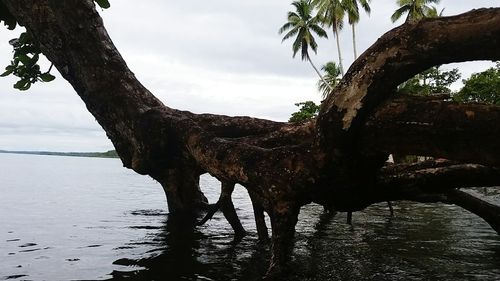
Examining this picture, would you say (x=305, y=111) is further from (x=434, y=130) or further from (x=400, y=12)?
(x=434, y=130)

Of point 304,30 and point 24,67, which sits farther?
point 304,30

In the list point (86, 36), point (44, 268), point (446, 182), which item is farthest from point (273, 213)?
point (86, 36)

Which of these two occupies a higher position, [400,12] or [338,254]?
[400,12]

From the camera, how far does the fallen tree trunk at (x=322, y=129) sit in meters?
4.19

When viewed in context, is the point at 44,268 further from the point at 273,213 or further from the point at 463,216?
the point at 463,216

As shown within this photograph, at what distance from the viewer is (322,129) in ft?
16.5

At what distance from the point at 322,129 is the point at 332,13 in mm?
38291

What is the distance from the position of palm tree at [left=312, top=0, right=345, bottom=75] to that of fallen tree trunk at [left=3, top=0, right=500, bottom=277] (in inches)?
1353

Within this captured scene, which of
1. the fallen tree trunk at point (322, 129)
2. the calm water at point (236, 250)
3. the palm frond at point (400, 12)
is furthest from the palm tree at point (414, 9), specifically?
the fallen tree trunk at point (322, 129)

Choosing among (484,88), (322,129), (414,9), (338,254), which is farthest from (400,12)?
(322,129)

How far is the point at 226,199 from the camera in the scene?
31.2 feet

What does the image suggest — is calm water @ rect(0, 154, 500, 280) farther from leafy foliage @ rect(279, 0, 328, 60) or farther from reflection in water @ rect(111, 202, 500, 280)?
leafy foliage @ rect(279, 0, 328, 60)

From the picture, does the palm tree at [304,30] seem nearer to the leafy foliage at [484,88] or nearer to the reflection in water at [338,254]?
the leafy foliage at [484,88]

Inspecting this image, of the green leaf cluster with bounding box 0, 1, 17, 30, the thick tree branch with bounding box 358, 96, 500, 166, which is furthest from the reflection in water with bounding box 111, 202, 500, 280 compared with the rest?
the green leaf cluster with bounding box 0, 1, 17, 30
